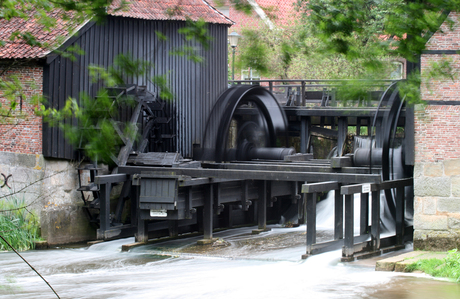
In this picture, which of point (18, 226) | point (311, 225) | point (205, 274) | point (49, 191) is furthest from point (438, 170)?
point (18, 226)

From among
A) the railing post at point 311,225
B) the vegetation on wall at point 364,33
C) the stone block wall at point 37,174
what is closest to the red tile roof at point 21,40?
the stone block wall at point 37,174

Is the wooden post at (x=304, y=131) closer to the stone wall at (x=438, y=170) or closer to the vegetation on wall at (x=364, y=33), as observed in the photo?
the stone wall at (x=438, y=170)

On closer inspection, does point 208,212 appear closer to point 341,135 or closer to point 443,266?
point 443,266

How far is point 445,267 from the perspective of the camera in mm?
7352

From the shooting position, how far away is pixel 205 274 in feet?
27.5

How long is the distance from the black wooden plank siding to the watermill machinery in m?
0.39

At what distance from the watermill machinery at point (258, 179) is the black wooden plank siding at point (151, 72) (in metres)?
0.39

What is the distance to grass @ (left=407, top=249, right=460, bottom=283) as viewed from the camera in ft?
23.7

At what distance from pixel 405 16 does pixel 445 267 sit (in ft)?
17.9

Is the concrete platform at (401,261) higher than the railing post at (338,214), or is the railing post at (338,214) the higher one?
the railing post at (338,214)

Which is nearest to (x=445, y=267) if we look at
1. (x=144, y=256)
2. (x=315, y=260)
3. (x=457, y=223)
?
(x=457, y=223)

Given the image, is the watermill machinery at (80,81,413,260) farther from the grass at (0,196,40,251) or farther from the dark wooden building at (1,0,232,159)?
the grass at (0,196,40,251)

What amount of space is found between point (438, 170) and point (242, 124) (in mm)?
7889

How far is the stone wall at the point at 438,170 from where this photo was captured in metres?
8.24
